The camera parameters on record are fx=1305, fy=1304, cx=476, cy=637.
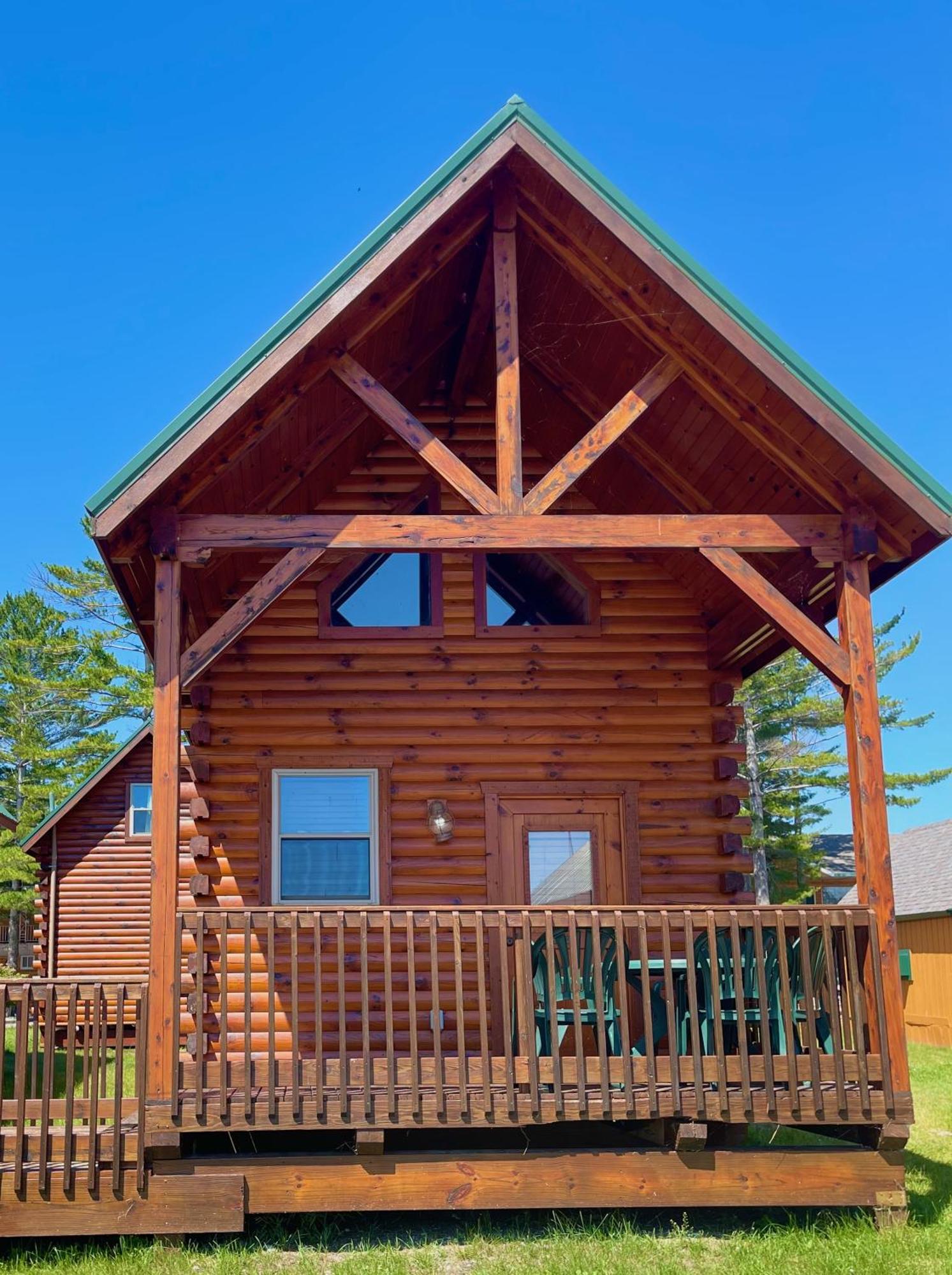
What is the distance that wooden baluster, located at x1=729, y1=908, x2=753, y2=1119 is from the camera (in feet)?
26.6

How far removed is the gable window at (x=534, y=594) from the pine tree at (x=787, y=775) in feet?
77.1

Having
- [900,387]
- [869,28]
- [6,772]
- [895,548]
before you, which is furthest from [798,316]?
[895,548]

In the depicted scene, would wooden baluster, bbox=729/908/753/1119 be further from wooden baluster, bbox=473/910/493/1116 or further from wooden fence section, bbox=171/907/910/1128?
wooden baluster, bbox=473/910/493/1116

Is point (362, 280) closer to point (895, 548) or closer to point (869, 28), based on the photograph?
point (895, 548)

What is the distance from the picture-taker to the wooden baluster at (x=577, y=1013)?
805cm

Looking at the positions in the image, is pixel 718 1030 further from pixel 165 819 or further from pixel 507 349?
pixel 507 349

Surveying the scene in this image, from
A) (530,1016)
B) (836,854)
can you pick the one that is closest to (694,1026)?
(530,1016)

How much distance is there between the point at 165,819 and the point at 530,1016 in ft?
8.59

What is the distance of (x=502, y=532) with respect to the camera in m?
8.90

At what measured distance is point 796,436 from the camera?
29.8ft

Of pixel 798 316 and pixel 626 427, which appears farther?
pixel 798 316

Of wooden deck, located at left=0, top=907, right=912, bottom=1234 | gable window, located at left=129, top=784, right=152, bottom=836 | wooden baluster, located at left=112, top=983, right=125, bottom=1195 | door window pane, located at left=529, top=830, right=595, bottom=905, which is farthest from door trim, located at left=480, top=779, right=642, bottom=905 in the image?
gable window, located at left=129, top=784, right=152, bottom=836

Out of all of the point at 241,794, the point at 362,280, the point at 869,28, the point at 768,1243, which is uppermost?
the point at 869,28

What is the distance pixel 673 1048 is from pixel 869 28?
2256 centimetres
